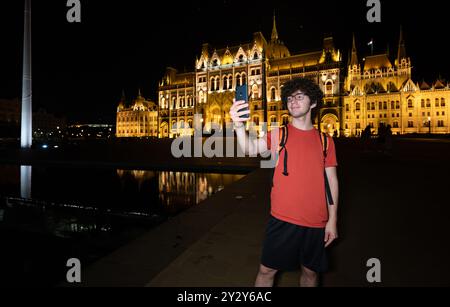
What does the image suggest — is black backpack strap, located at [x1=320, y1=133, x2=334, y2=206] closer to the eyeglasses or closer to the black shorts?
the black shorts

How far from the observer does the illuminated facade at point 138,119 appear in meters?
99.9

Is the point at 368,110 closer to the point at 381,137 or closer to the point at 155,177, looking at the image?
the point at 381,137

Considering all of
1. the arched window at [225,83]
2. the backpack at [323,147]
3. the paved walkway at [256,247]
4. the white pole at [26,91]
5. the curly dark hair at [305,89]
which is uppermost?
the arched window at [225,83]

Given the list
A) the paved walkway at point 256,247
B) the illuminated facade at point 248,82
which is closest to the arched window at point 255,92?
the illuminated facade at point 248,82

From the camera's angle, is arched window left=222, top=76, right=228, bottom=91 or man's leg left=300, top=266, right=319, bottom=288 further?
arched window left=222, top=76, right=228, bottom=91

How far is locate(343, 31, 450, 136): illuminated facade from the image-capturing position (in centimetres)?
6166

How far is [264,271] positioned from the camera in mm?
2445

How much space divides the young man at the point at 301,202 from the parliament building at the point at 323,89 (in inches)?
2163

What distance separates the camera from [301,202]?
2322 millimetres

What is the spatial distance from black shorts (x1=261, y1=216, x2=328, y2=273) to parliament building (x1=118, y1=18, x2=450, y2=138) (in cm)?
5524

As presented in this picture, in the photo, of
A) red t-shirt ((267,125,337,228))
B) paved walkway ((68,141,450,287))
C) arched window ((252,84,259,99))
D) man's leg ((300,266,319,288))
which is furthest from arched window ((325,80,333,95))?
man's leg ((300,266,319,288))

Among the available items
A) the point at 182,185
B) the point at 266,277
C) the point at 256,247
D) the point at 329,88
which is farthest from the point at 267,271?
the point at 329,88

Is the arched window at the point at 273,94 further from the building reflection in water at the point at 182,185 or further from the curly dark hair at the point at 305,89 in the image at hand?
the curly dark hair at the point at 305,89
